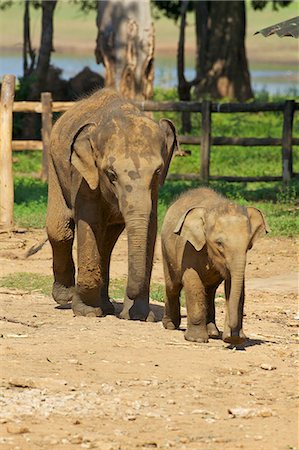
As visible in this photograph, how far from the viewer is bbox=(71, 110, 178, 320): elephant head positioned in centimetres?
1091

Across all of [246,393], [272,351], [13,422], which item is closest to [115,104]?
[272,351]

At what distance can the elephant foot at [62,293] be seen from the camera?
13.0 m

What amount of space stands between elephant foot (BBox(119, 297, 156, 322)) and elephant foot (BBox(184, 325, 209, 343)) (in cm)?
111

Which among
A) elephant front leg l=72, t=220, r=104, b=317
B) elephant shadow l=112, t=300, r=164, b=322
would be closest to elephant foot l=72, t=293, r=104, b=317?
elephant front leg l=72, t=220, r=104, b=317

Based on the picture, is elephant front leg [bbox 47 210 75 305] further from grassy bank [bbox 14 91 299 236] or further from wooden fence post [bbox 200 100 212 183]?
wooden fence post [bbox 200 100 212 183]

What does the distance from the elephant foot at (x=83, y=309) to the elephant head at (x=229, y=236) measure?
1.86 meters

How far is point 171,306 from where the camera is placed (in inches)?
446

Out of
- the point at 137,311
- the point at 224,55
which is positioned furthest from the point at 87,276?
the point at 224,55

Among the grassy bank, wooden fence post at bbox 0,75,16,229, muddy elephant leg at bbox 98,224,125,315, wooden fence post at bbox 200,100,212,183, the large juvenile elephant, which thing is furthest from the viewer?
wooden fence post at bbox 200,100,212,183

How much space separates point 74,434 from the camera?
7.84 metres

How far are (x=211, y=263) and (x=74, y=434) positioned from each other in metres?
2.90

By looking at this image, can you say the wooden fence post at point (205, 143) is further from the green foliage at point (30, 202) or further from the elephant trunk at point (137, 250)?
the elephant trunk at point (137, 250)

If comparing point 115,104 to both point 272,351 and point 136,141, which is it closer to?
point 136,141

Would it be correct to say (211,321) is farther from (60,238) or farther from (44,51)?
(44,51)
